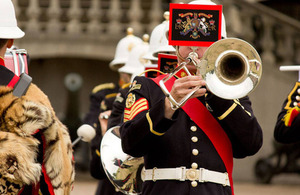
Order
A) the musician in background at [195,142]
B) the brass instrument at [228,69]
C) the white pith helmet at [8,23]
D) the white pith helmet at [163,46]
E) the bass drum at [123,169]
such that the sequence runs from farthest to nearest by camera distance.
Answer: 1. the white pith helmet at [163,46]
2. the bass drum at [123,169]
3. the musician in background at [195,142]
4. the white pith helmet at [8,23]
5. the brass instrument at [228,69]

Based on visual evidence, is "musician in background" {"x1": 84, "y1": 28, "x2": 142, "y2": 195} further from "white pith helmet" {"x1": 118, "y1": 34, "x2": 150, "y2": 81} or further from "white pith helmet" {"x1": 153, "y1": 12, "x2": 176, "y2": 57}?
"white pith helmet" {"x1": 153, "y1": 12, "x2": 176, "y2": 57}

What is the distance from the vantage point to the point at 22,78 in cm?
462

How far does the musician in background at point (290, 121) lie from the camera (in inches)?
263

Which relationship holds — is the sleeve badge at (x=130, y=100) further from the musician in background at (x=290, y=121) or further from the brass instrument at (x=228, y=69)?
the musician in background at (x=290, y=121)

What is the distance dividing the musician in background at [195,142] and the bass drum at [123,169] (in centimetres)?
93

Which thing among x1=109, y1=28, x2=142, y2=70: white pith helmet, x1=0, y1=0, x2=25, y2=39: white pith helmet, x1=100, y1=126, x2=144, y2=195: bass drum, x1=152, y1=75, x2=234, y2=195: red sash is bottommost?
x1=109, y1=28, x2=142, y2=70: white pith helmet

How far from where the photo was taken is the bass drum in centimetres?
597

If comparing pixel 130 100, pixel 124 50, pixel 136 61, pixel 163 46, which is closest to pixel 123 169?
pixel 130 100

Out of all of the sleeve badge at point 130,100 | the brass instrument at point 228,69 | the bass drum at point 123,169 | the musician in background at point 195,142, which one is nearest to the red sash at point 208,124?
the musician in background at point 195,142

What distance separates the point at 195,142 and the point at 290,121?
1927 millimetres

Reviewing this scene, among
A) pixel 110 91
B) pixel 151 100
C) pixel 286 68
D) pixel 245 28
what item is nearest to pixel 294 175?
pixel 245 28

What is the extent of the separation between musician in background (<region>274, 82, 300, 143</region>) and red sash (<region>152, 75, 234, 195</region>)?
1.81 m

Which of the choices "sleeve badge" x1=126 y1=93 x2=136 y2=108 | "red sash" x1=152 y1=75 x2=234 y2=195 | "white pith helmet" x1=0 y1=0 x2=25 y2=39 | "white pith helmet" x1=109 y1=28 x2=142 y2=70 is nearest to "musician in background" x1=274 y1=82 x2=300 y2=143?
"red sash" x1=152 y1=75 x2=234 y2=195

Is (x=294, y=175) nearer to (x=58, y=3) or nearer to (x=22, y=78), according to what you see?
(x=58, y=3)
